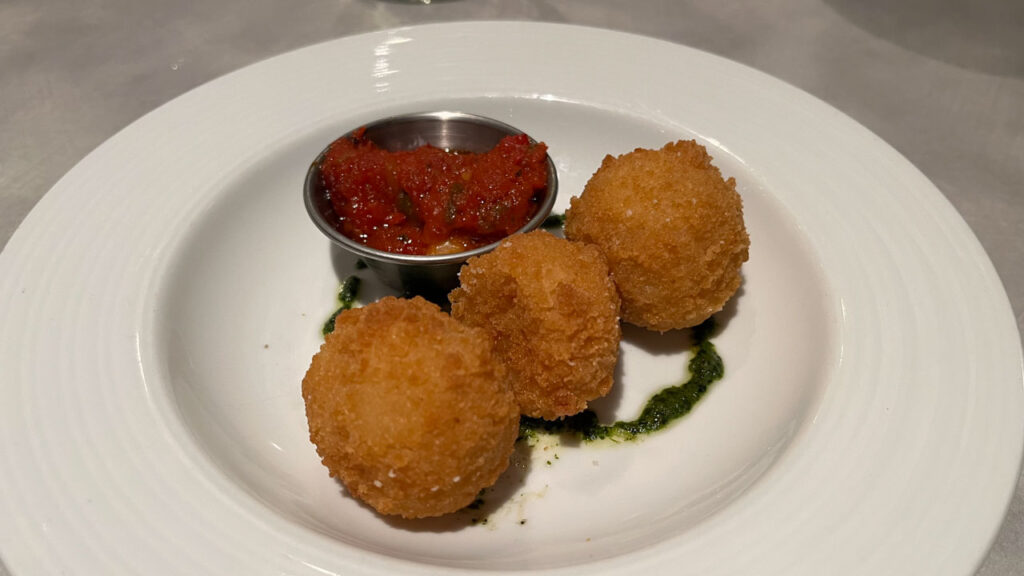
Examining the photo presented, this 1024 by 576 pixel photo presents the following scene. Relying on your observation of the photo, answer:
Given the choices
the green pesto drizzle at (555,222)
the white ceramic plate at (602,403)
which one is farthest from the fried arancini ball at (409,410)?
the green pesto drizzle at (555,222)

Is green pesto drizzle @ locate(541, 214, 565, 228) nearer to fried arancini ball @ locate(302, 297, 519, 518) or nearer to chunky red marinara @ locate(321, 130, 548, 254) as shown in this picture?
chunky red marinara @ locate(321, 130, 548, 254)

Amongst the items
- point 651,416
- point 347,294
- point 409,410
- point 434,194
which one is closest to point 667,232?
point 651,416

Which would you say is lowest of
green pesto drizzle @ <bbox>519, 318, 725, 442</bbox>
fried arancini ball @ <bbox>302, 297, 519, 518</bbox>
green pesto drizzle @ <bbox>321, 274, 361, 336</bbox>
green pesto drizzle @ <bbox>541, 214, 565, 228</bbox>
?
green pesto drizzle @ <bbox>321, 274, 361, 336</bbox>

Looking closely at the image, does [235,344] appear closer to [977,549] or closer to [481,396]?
[481,396]

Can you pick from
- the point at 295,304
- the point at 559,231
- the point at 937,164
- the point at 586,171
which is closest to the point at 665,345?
the point at 559,231

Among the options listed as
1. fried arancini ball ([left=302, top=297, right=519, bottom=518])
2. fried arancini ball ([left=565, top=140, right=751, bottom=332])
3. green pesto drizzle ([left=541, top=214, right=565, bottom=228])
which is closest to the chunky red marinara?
fried arancini ball ([left=565, top=140, right=751, bottom=332])

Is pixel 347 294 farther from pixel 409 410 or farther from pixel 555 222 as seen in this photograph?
pixel 409 410
